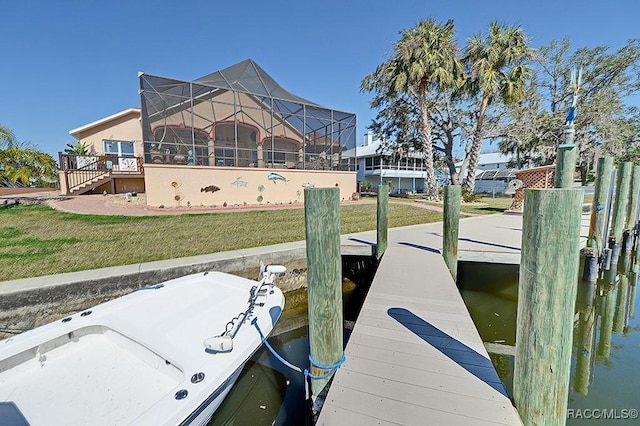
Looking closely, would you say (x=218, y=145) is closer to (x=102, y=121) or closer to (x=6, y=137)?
(x=102, y=121)

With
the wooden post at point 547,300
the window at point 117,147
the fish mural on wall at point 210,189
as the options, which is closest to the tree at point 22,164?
the window at point 117,147

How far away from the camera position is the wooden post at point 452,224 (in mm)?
5035

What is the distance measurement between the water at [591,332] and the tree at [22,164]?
992 inches

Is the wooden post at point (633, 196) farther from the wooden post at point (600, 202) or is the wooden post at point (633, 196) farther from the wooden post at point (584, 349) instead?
the wooden post at point (584, 349)

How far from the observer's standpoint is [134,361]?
276cm

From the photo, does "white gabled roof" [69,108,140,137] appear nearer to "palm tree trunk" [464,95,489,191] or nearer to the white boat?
the white boat

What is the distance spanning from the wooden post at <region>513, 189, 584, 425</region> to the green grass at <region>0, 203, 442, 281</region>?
517cm

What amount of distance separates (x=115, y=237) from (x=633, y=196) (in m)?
13.6

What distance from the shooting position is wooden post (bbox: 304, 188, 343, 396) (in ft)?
7.93

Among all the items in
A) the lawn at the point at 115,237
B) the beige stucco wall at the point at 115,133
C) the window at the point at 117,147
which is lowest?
the lawn at the point at 115,237

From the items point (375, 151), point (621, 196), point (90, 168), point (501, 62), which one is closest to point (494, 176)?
point (375, 151)

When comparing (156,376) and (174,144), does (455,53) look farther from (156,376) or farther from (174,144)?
(156,376)

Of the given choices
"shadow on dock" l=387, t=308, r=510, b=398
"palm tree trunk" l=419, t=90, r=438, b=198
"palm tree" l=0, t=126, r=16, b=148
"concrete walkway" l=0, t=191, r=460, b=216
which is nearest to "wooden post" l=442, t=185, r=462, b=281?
"shadow on dock" l=387, t=308, r=510, b=398

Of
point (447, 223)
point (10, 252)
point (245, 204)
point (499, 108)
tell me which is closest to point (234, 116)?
point (245, 204)
